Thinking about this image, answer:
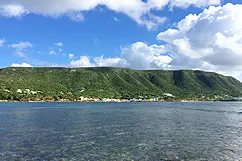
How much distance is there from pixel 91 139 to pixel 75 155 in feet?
43.8

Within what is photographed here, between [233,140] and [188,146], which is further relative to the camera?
[233,140]

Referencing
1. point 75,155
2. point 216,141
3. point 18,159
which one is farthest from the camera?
point 216,141

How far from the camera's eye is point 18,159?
34.8 metres

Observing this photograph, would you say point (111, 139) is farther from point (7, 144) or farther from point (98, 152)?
point (7, 144)

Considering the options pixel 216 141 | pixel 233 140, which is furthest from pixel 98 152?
pixel 233 140

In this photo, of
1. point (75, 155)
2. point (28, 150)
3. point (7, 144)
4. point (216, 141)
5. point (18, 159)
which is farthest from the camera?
point (216, 141)

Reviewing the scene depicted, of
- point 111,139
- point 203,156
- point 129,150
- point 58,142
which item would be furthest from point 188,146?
point 58,142

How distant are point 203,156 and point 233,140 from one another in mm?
16912

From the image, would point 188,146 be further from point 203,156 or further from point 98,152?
point 98,152

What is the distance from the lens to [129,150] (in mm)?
41312

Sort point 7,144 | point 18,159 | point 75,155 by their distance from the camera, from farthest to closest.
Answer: point 7,144
point 75,155
point 18,159

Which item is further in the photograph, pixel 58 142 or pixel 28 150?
pixel 58 142

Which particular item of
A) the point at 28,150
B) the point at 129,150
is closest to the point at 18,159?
the point at 28,150

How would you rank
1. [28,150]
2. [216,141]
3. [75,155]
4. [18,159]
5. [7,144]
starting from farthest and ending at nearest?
[216,141], [7,144], [28,150], [75,155], [18,159]
